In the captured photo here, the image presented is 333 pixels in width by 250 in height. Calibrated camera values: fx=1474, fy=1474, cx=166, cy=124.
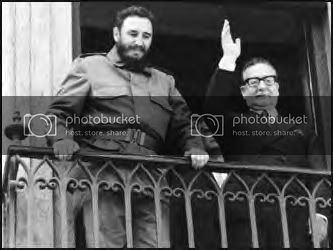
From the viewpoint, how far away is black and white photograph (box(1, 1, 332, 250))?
331 inches

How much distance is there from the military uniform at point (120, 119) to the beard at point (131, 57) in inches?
1.2

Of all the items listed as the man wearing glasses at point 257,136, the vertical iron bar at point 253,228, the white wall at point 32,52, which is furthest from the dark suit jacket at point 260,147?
the white wall at point 32,52

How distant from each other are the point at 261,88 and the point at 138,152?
1104mm

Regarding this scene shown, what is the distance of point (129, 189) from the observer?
840 centimetres

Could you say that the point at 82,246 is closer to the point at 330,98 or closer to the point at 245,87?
the point at 245,87

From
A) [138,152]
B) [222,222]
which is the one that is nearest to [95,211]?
[138,152]

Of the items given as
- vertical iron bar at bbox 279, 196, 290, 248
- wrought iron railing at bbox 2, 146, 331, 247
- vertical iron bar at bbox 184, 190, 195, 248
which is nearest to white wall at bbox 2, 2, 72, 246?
wrought iron railing at bbox 2, 146, 331, 247

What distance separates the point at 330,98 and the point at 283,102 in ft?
2.45

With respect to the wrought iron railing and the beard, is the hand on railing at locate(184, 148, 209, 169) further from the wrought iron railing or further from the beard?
the beard

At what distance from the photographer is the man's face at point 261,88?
9.30m

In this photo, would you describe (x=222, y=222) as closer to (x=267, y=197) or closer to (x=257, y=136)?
(x=267, y=197)

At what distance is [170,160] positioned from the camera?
28.0ft

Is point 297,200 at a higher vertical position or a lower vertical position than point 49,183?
lower

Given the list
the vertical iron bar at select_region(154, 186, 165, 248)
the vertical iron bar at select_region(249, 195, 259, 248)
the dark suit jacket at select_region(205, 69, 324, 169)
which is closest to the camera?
the vertical iron bar at select_region(154, 186, 165, 248)
